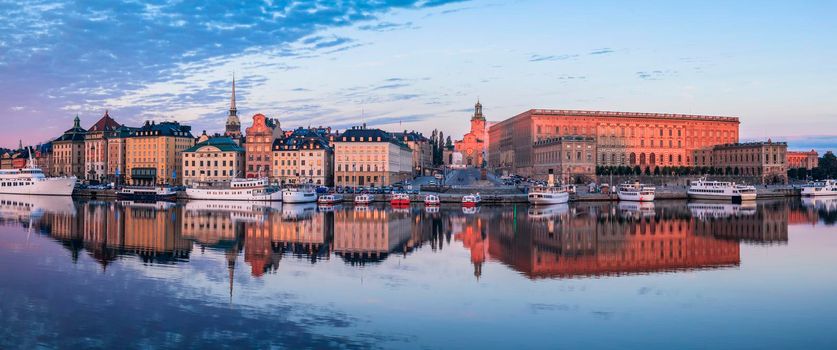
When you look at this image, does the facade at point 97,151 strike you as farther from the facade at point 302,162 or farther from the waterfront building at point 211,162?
the facade at point 302,162

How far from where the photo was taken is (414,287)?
19.9m

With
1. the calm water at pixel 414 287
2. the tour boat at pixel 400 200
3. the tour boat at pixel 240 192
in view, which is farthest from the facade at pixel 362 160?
the calm water at pixel 414 287

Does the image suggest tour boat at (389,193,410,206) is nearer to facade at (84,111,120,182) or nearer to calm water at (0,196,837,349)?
calm water at (0,196,837,349)

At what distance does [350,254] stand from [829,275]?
17201 millimetres

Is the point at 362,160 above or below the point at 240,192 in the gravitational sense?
above

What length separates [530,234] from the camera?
3562cm

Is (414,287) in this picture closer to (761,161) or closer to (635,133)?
(761,161)

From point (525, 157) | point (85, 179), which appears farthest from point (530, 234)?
point (85, 179)

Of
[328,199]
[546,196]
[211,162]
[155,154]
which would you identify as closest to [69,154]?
[155,154]

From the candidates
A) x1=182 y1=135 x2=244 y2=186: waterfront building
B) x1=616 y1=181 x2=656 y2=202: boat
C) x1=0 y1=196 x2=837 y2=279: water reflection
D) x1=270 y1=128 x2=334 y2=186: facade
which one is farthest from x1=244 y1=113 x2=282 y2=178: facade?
x1=616 y1=181 x2=656 y2=202: boat

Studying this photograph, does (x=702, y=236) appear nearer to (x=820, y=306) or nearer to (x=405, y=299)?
(x=820, y=306)

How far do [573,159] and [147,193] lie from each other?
55066mm

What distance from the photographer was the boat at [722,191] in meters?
71.5

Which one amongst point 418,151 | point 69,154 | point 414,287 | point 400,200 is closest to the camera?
point 414,287
